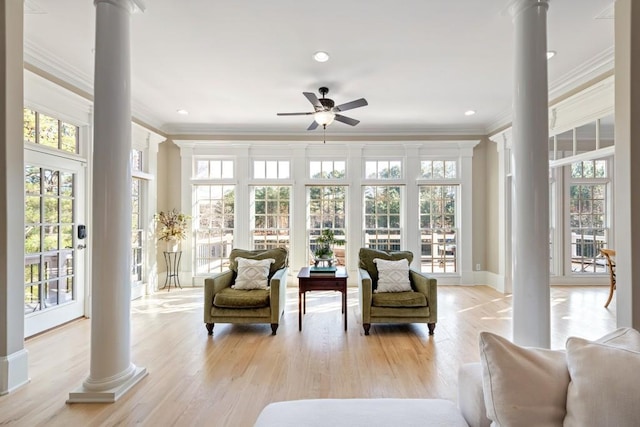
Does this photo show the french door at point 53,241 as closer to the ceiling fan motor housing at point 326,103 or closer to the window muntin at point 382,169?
the ceiling fan motor housing at point 326,103

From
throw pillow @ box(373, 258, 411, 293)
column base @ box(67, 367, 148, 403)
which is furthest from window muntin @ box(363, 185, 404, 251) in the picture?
column base @ box(67, 367, 148, 403)

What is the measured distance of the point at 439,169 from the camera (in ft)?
20.9

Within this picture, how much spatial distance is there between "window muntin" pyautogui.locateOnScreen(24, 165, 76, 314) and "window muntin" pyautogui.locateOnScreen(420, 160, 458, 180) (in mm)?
5470

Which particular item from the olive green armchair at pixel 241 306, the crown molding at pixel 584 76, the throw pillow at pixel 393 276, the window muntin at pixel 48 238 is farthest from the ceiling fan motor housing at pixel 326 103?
the window muntin at pixel 48 238

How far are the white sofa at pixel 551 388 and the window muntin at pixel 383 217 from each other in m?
5.01

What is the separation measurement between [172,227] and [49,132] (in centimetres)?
239

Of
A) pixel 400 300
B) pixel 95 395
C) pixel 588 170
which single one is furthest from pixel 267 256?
pixel 588 170

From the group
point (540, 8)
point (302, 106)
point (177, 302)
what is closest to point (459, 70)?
point (540, 8)

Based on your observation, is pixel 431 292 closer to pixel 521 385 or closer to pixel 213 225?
pixel 521 385

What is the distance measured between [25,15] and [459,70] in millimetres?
4214

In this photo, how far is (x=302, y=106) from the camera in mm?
5078

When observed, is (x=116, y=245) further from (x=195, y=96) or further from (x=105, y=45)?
(x=195, y=96)

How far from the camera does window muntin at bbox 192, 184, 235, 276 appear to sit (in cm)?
634

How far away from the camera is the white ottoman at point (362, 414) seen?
1.36 m
